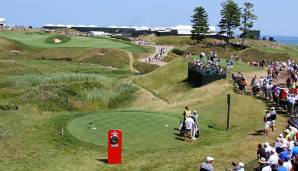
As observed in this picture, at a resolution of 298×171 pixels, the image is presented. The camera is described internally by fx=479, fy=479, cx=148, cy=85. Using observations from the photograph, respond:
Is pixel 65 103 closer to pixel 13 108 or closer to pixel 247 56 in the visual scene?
pixel 13 108

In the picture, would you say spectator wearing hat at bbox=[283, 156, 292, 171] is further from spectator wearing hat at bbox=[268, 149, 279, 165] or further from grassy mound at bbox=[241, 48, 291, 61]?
grassy mound at bbox=[241, 48, 291, 61]

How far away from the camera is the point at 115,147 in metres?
27.6

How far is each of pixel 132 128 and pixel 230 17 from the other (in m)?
93.4

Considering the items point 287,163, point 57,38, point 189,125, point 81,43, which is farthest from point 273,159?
point 57,38

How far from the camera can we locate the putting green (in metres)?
31.3

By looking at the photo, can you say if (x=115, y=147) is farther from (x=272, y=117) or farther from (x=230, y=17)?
(x=230, y=17)

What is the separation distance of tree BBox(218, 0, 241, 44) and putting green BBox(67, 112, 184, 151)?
88364mm

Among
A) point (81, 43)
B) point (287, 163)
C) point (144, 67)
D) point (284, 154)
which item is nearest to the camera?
point (287, 163)

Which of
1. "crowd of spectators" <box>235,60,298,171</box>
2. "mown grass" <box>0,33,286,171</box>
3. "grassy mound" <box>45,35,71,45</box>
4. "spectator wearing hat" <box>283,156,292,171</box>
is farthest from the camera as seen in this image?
"grassy mound" <box>45,35,71,45</box>

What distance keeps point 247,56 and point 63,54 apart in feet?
129

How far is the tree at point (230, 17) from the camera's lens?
12212cm

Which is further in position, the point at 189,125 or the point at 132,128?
the point at 132,128

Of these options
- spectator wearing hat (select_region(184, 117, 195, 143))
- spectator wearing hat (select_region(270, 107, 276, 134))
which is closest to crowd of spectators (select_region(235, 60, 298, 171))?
spectator wearing hat (select_region(270, 107, 276, 134))

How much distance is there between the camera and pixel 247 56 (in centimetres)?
10325
